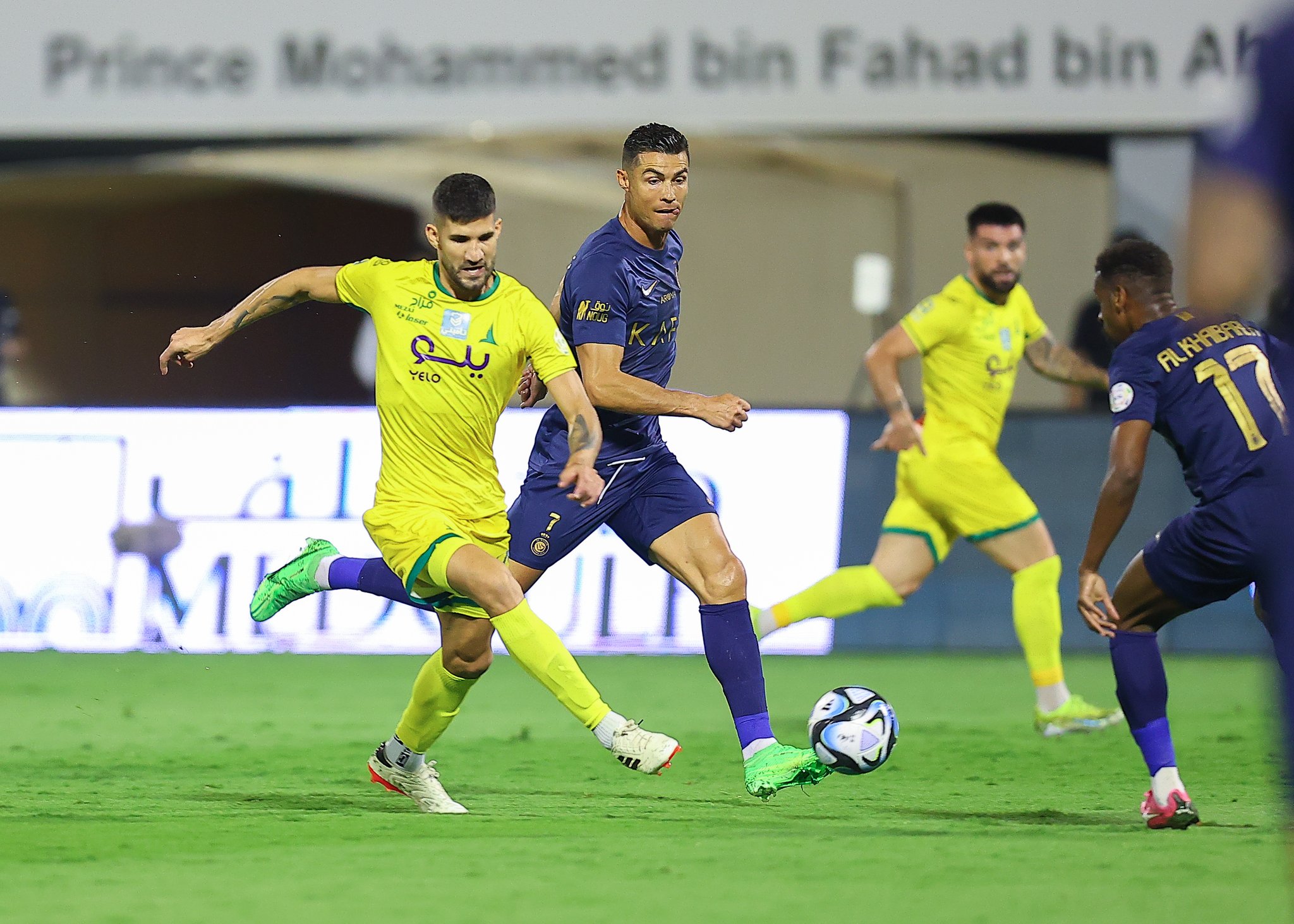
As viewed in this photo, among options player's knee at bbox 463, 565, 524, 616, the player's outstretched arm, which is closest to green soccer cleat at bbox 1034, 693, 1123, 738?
player's knee at bbox 463, 565, 524, 616

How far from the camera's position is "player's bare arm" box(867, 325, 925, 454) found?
7629 mm

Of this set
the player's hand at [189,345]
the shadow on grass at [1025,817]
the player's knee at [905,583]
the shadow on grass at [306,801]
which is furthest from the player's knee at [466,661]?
the player's knee at [905,583]

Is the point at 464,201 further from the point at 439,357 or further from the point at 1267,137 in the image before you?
the point at 1267,137

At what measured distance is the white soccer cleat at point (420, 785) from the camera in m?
5.59

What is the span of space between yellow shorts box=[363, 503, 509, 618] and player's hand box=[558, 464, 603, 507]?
0.37m

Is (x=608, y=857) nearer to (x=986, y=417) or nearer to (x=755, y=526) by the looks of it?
(x=986, y=417)

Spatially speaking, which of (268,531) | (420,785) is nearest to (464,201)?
(420,785)

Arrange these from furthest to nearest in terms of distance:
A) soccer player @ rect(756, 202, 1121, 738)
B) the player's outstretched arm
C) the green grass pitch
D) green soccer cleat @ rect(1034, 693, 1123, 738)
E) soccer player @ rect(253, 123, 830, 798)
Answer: soccer player @ rect(756, 202, 1121, 738) < green soccer cleat @ rect(1034, 693, 1123, 738) < the player's outstretched arm < soccer player @ rect(253, 123, 830, 798) < the green grass pitch

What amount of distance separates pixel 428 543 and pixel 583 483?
20.3 inches

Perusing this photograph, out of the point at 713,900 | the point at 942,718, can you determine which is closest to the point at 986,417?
the point at 942,718

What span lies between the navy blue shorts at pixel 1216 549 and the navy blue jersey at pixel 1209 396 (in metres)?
0.07

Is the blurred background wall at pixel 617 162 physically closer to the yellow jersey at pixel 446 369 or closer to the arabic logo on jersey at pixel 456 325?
the yellow jersey at pixel 446 369

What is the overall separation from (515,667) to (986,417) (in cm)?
349

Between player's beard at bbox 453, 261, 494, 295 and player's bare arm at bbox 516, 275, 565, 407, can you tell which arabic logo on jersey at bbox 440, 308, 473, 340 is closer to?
player's beard at bbox 453, 261, 494, 295
